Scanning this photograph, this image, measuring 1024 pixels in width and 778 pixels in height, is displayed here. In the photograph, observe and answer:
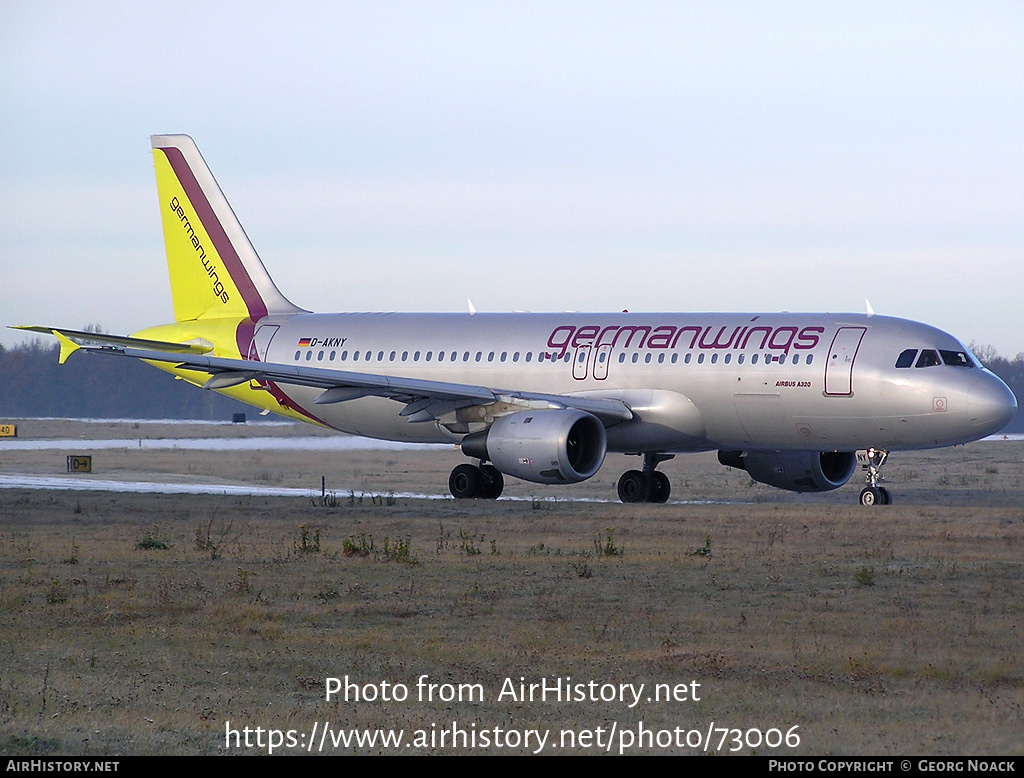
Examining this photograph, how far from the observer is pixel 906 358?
27.8 m

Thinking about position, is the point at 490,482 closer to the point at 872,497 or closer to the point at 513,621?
the point at 872,497

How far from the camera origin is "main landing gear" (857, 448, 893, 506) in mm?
28156

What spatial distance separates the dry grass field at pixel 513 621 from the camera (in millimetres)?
10141

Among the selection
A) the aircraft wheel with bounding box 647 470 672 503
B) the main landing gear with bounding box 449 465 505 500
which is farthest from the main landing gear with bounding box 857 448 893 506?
the main landing gear with bounding box 449 465 505 500

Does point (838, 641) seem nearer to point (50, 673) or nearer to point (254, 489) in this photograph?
point (50, 673)

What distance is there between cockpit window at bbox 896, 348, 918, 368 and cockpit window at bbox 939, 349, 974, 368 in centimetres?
58

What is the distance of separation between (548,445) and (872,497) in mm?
6549

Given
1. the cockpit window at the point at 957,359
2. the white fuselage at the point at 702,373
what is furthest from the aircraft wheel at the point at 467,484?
the cockpit window at the point at 957,359

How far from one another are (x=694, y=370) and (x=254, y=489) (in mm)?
13362

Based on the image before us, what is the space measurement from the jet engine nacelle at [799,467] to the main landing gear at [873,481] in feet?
6.83

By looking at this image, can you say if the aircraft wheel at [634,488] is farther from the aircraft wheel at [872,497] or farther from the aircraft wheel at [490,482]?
the aircraft wheel at [872,497]

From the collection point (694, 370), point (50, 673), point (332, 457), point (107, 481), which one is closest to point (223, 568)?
point (50, 673)

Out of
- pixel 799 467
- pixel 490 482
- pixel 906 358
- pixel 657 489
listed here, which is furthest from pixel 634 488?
pixel 906 358

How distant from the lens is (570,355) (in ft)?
104
